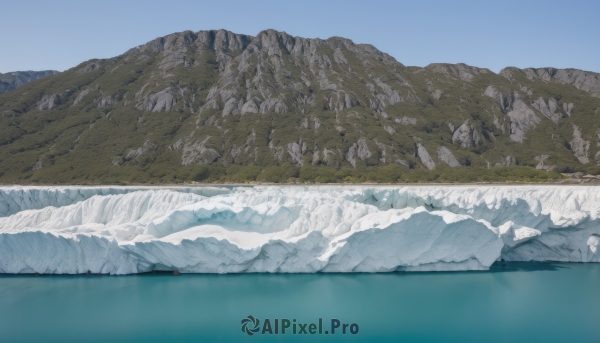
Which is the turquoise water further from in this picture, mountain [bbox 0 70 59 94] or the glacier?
mountain [bbox 0 70 59 94]

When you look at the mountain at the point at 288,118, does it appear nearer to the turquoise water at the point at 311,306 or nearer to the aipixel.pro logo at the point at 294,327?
the turquoise water at the point at 311,306

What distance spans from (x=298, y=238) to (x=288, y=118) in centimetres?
6365

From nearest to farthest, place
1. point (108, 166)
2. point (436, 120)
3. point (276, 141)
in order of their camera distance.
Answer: point (108, 166), point (276, 141), point (436, 120)

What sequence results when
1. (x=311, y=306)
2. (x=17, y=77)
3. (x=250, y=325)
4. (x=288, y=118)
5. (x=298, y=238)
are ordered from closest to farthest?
(x=250, y=325) → (x=311, y=306) → (x=298, y=238) → (x=288, y=118) → (x=17, y=77)

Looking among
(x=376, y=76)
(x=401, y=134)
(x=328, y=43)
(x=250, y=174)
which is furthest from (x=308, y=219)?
(x=328, y=43)

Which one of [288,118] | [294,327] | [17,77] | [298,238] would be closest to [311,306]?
[294,327]

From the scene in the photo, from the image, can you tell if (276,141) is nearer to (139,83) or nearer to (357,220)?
(139,83)

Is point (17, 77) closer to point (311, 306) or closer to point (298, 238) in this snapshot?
point (298, 238)

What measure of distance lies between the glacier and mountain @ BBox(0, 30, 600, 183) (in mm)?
30410

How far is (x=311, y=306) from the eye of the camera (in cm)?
1469

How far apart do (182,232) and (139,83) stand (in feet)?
273

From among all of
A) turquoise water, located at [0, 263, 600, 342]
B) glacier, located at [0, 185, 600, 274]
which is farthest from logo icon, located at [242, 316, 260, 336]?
glacier, located at [0, 185, 600, 274]

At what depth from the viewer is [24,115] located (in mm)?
82750

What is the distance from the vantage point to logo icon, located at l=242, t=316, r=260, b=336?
13.1 meters
